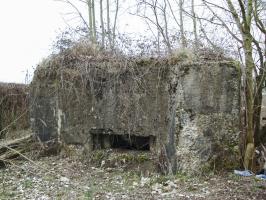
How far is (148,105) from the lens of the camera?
6633 millimetres

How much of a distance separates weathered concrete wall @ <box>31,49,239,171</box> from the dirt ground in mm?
493

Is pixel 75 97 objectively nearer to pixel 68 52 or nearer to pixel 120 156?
pixel 68 52

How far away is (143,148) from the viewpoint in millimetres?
7074

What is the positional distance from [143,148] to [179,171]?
1.09m

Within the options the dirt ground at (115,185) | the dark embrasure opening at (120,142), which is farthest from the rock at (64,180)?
the dark embrasure opening at (120,142)

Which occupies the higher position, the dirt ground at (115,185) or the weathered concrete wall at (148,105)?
the weathered concrete wall at (148,105)

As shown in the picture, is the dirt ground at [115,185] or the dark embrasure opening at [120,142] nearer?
the dirt ground at [115,185]

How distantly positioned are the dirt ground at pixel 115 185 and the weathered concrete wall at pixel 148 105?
0.49m

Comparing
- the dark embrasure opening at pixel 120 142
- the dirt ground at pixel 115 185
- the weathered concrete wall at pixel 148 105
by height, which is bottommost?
Answer: the dirt ground at pixel 115 185

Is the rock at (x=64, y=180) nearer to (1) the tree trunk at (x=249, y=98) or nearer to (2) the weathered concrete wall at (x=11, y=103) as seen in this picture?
(1) the tree trunk at (x=249, y=98)

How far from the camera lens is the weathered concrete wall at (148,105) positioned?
6.12 meters

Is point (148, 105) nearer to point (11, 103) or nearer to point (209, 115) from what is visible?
point (209, 115)

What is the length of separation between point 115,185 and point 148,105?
5.28 ft

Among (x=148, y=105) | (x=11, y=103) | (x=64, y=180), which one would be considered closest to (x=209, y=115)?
(x=148, y=105)
